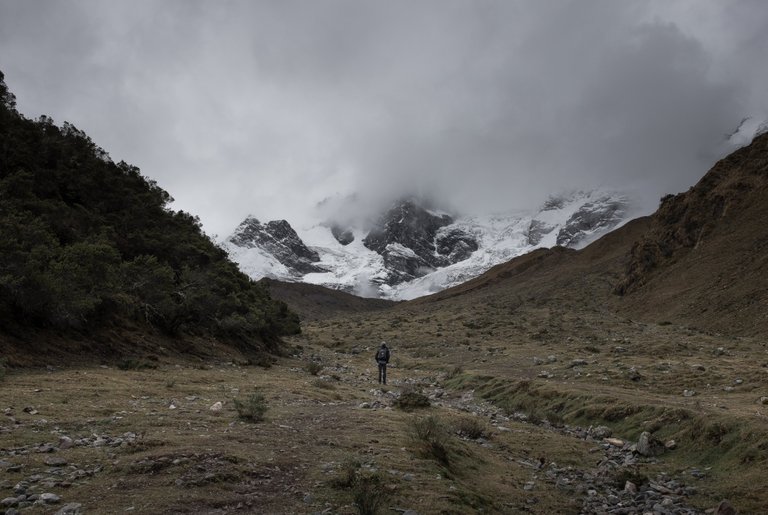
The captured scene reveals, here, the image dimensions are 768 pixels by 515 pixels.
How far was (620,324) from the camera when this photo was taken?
136ft

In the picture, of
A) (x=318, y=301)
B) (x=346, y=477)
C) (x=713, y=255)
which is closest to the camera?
(x=346, y=477)

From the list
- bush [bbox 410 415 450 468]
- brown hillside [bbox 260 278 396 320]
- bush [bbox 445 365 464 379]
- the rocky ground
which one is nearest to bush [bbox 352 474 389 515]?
the rocky ground

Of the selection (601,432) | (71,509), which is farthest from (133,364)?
(601,432)

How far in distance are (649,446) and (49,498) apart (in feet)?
35.7

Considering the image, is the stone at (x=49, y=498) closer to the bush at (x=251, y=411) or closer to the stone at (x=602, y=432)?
the bush at (x=251, y=411)

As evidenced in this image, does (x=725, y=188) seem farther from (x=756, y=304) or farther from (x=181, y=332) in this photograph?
(x=181, y=332)

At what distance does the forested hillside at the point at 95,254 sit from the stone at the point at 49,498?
13720mm

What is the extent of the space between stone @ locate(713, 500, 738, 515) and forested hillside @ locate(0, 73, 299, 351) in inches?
785

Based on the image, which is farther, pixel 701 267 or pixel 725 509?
pixel 701 267

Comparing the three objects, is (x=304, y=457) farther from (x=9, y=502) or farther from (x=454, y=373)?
(x=454, y=373)

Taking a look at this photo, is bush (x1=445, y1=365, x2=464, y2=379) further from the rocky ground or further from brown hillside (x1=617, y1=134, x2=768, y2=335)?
brown hillside (x1=617, y1=134, x2=768, y2=335)

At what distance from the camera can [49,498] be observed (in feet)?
20.7

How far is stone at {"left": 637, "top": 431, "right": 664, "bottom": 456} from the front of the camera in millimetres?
10906

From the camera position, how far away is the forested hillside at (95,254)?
19156 millimetres
